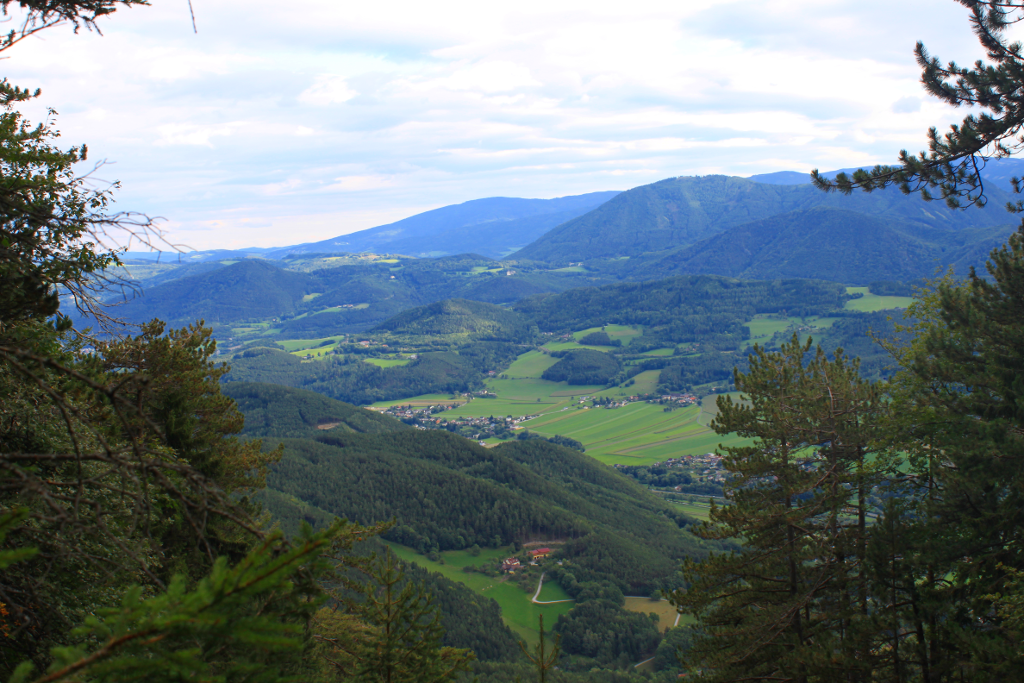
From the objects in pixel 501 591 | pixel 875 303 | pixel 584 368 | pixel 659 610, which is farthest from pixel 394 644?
pixel 875 303

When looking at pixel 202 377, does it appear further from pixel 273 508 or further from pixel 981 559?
pixel 273 508

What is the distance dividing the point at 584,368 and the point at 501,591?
393 feet

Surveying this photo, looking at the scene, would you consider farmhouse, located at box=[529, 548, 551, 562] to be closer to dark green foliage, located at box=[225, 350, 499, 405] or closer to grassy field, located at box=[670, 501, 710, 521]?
grassy field, located at box=[670, 501, 710, 521]

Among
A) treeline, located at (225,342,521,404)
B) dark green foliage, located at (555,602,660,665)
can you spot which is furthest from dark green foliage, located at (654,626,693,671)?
treeline, located at (225,342,521,404)

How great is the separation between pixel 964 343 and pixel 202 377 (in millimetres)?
19695

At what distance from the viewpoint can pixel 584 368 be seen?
179 metres

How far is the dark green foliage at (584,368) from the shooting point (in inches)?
6831

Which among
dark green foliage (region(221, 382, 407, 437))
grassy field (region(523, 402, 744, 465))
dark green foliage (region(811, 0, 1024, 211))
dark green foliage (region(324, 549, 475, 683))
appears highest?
dark green foliage (region(811, 0, 1024, 211))

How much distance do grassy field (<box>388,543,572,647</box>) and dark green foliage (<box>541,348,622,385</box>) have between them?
341ft

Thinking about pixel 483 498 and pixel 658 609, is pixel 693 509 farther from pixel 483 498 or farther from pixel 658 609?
pixel 483 498

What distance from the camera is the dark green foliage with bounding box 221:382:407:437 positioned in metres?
120

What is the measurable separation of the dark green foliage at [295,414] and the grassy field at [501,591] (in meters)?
50.0

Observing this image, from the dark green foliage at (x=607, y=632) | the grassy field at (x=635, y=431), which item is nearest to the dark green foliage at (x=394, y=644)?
the dark green foliage at (x=607, y=632)

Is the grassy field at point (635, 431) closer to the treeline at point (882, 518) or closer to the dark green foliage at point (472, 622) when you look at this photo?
the dark green foliage at point (472, 622)
